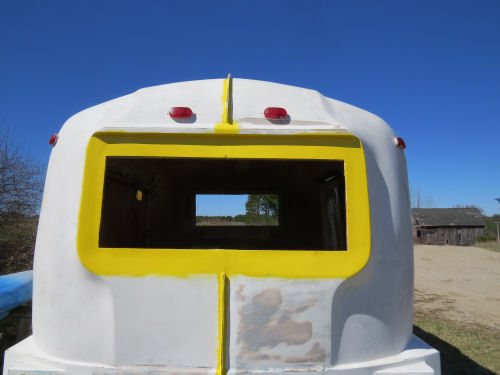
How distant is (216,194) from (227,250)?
391 centimetres

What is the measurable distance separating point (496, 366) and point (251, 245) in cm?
344

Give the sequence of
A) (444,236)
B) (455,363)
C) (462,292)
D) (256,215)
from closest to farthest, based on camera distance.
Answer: (455,363) < (256,215) < (462,292) < (444,236)

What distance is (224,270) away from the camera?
6.48 ft

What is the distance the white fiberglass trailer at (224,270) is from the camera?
6.44 feet

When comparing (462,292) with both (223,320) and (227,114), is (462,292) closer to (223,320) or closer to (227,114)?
(223,320)

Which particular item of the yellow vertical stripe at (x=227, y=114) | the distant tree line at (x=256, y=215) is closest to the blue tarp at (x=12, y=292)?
the distant tree line at (x=256, y=215)

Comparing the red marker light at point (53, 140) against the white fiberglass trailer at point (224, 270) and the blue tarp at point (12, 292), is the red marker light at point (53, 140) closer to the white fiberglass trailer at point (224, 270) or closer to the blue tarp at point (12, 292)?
the white fiberglass trailer at point (224, 270)

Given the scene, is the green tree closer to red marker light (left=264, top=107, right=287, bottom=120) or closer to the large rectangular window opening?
the large rectangular window opening

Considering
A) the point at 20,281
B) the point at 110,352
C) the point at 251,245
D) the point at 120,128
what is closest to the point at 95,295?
the point at 110,352

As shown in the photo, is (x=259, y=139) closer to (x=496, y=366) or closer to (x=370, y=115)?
(x=370, y=115)

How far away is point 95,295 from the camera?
2.00 metres

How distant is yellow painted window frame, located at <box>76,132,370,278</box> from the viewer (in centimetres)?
197

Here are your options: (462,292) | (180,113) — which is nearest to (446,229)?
(462,292)

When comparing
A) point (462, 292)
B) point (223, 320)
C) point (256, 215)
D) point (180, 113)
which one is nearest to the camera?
point (223, 320)
